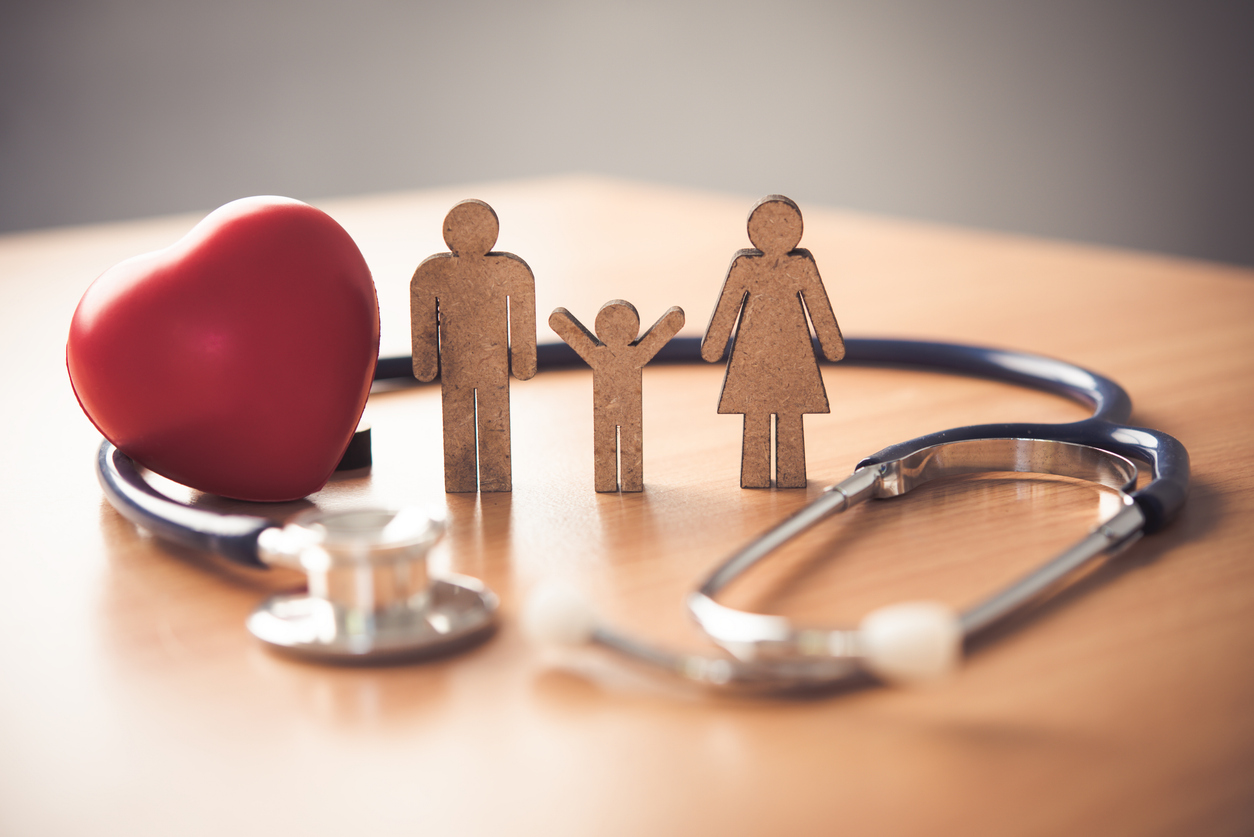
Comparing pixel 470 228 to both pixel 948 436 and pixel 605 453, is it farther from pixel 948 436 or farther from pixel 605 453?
pixel 948 436

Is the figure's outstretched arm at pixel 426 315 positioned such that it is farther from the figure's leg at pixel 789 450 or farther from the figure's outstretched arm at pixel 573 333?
the figure's leg at pixel 789 450

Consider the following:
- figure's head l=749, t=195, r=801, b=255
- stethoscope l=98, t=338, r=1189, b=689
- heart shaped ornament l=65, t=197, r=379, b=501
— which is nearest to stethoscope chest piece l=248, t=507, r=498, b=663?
stethoscope l=98, t=338, r=1189, b=689

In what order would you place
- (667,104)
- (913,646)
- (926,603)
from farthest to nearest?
1. (667,104)
2. (926,603)
3. (913,646)

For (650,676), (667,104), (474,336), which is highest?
(667,104)

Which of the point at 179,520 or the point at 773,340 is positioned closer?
the point at 179,520

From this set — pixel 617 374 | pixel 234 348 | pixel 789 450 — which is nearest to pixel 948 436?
pixel 789 450

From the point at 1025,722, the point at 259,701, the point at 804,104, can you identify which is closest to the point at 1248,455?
the point at 1025,722

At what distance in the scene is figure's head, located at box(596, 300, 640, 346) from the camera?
66cm

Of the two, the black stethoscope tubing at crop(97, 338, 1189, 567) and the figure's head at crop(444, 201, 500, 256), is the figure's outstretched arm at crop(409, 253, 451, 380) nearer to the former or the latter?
the figure's head at crop(444, 201, 500, 256)

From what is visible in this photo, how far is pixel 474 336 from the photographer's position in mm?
674

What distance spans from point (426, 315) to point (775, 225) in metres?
0.20

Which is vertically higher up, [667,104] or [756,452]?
[667,104]

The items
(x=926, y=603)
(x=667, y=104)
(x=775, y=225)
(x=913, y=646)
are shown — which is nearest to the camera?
(x=913, y=646)

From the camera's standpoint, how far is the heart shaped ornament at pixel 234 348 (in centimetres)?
62
